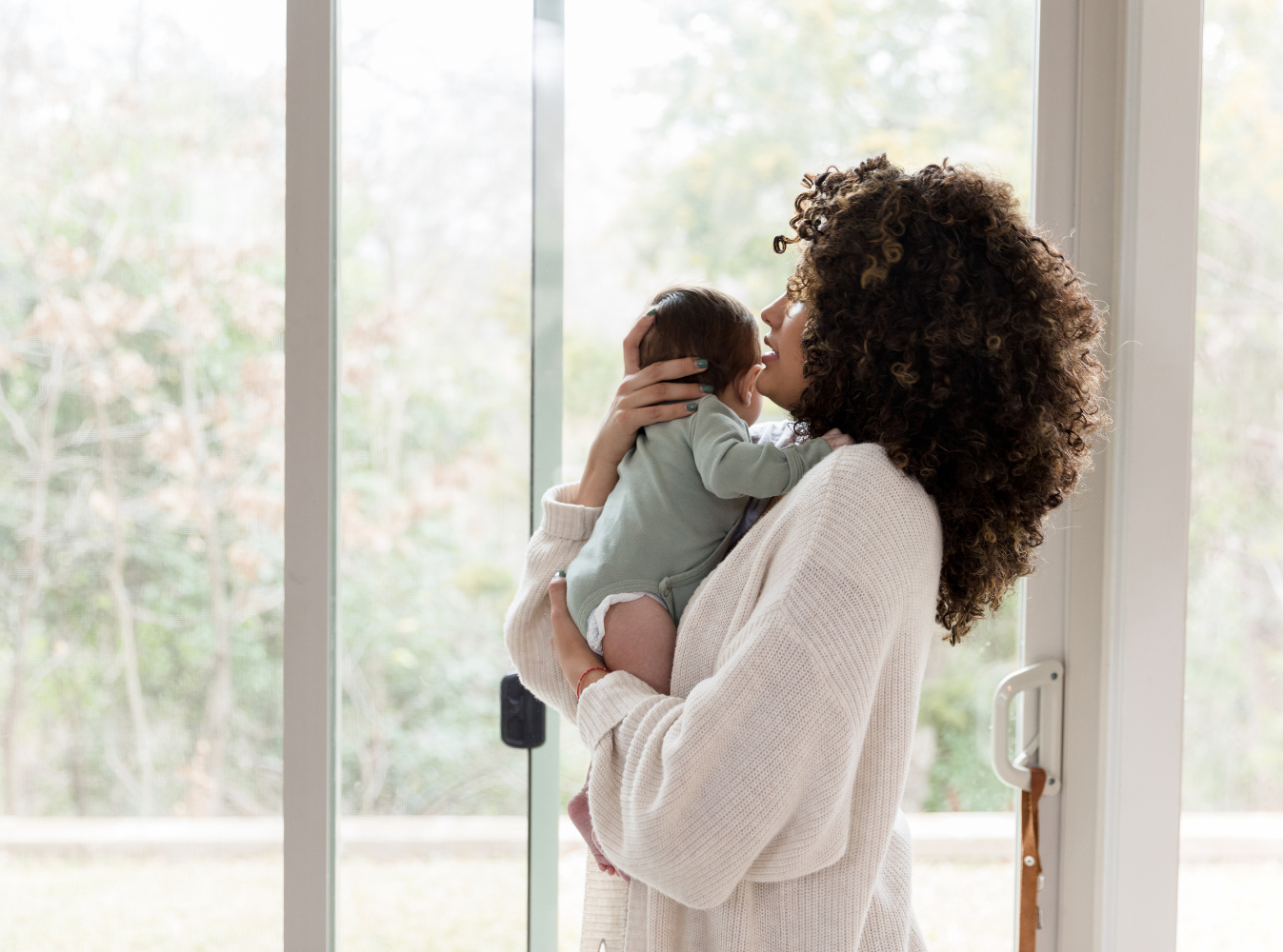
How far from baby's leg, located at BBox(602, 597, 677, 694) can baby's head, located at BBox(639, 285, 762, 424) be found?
28 centimetres

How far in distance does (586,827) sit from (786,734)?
1.10 feet

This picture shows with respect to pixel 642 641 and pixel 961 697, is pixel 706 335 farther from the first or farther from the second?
pixel 961 697

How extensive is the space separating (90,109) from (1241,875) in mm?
2101

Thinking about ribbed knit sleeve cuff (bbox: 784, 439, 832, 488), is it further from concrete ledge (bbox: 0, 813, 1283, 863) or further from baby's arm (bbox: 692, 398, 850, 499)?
concrete ledge (bbox: 0, 813, 1283, 863)

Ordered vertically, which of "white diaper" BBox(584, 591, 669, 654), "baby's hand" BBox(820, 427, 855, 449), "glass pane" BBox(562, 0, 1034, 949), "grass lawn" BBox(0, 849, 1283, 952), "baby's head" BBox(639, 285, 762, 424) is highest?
"glass pane" BBox(562, 0, 1034, 949)

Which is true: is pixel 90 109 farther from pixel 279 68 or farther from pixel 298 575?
pixel 298 575

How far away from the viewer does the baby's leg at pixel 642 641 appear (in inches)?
37.0

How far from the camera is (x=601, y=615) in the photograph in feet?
3.15

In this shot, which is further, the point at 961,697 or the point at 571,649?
the point at 961,697

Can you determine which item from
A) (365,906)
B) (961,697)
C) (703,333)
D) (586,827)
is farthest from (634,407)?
(365,906)

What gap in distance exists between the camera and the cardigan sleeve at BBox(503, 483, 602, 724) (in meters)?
1.05

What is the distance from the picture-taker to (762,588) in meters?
0.87

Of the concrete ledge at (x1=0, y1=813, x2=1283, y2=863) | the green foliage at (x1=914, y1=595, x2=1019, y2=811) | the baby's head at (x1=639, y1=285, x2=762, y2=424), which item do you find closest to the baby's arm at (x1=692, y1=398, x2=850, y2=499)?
the baby's head at (x1=639, y1=285, x2=762, y2=424)

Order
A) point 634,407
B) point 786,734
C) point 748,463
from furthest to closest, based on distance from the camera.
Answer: point 634,407 < point 748,463 < point 786,734
